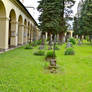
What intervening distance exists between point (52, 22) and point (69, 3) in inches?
329

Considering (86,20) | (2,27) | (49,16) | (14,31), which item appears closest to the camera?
(2,27)

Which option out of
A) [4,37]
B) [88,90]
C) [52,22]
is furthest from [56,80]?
[52,22]

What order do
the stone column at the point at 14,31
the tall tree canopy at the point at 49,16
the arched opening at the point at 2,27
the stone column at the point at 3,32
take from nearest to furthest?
the arched opening at the point at 2,27, the stone column at the point at 3,32, the stone column at the point at 14,31, the tall tree canopy at the point at 49,16

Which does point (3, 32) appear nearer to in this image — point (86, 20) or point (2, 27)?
point (2, 27)

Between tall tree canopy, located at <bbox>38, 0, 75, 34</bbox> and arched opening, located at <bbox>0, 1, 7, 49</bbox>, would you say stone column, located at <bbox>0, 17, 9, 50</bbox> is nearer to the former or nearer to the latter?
arched opening, located at <bbox>0, 1, 7, 49</bbox>

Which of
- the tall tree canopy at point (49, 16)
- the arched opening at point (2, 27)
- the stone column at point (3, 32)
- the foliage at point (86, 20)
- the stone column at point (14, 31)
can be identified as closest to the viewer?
the arched opening at point (2, 27)

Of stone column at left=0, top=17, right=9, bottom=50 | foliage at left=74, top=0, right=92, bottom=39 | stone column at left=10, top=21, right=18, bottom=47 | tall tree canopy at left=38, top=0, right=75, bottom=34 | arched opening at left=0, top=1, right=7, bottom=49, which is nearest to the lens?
arched opening at left=0, top=1, right=7, bottom=49

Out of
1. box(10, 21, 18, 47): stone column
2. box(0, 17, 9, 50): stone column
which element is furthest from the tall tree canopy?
box(0, 17, 9, 50): stone column

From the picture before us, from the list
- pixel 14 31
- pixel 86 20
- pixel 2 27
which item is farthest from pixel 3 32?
pixel 86 20

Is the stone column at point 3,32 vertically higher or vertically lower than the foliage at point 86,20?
lower

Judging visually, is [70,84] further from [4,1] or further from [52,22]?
[52,22]

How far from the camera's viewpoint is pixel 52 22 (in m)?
19.0

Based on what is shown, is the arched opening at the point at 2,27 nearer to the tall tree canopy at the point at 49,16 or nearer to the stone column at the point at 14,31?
the stone column at the point at 14,31

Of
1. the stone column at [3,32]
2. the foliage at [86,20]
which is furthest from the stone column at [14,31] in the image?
the foliage at [86,20]
